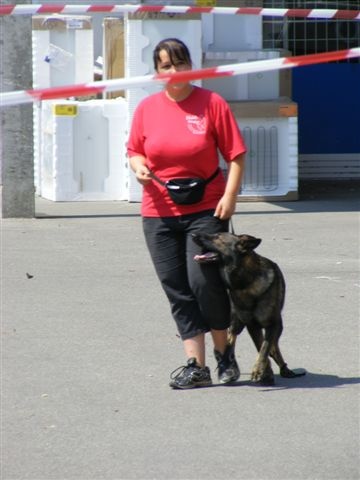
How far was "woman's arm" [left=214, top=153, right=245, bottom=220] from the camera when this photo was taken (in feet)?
20.3

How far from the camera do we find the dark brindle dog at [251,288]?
6227 mm

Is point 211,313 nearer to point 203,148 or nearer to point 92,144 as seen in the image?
point 203,148

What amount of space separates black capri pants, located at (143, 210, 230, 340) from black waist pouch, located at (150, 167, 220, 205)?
0.11 m

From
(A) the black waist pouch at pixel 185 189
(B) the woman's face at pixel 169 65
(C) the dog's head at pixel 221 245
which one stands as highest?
(B) the woman's face at pixel 169 65

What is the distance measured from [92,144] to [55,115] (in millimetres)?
531

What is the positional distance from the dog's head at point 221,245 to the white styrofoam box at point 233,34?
8661mm

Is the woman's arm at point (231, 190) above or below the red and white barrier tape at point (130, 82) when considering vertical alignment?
below

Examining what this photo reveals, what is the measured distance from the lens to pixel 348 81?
16.5 m

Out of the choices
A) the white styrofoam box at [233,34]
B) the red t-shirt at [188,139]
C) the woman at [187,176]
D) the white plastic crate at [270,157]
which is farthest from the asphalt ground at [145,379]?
the white styrofoam box at [233,34]

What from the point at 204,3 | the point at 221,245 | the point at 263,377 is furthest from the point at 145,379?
the point at 204,3

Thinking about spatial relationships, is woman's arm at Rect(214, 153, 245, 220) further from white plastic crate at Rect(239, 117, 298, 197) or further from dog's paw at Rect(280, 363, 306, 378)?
white plastic crate at Rect(239, 117, 298, 197)

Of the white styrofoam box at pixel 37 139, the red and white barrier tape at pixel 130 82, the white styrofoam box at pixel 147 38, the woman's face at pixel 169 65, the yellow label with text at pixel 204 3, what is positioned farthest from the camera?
the yellow label with text at pixel 204 3

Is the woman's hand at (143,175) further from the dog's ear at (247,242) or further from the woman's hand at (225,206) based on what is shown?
the dog's ear at (247,242)

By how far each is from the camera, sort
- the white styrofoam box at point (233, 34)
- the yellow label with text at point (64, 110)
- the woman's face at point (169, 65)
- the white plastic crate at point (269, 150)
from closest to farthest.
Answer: the woman's face at point (169, 65) → the yellow label with text at point (64, 110) → the white plastic crate at point (269, 150) → the white styrofoam box at point (233, 34)
